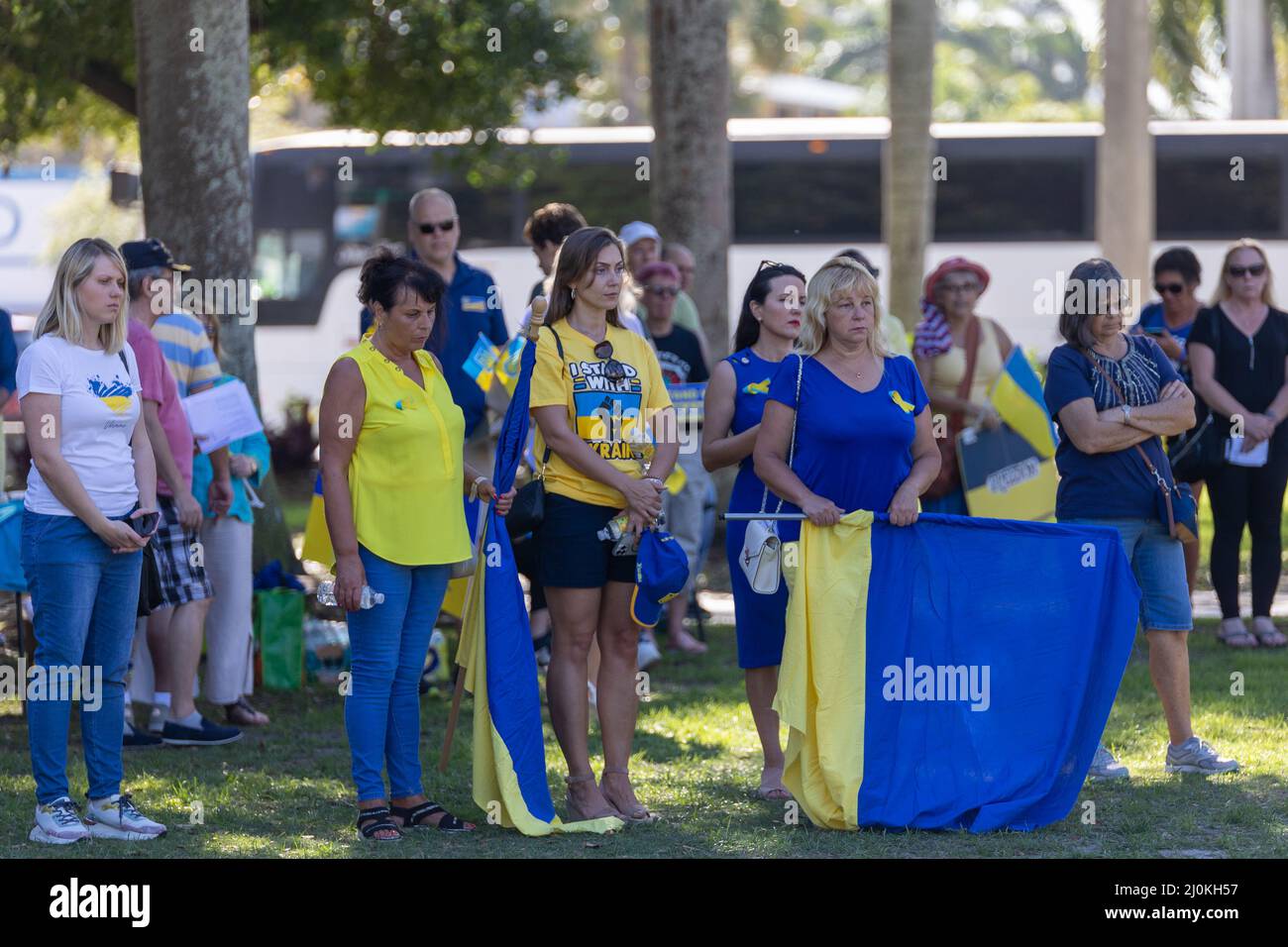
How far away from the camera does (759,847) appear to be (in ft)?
18.6

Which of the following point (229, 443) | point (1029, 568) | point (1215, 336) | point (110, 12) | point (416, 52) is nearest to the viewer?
point (1029, 568)

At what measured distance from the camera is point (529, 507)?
19.5ft

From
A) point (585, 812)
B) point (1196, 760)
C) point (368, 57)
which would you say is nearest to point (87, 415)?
point (585, 812)

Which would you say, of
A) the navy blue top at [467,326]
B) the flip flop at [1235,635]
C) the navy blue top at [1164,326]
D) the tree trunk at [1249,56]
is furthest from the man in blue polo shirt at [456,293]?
the tree trunk at [1249,56]

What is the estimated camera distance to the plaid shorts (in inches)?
289

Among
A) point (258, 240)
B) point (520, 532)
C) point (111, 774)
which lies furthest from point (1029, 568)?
point (258, 240)

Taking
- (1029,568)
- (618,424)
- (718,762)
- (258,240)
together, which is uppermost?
(258,240)

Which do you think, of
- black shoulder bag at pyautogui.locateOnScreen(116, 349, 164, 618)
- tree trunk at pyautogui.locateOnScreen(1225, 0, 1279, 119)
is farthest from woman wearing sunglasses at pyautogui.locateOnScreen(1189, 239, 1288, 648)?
tree trunk at pyautogui.locateOnScreen(1225, 0, 1279, 119)

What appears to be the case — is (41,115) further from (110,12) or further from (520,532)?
(520,532)

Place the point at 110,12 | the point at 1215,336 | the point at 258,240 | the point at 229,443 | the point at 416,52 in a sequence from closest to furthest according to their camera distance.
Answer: the point at 229,443 → the point at 1215,336 → the point at 110,12 → the point at 416,52 → the point at 258,240

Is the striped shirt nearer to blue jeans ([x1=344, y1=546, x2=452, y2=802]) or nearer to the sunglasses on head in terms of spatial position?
the sunglasses on head

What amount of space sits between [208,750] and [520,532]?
224 centimetres

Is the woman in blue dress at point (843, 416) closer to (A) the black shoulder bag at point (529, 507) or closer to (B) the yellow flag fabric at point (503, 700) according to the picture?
(A) the black shoulder bag at point (529, 507)

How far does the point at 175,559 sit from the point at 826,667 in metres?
2.96
